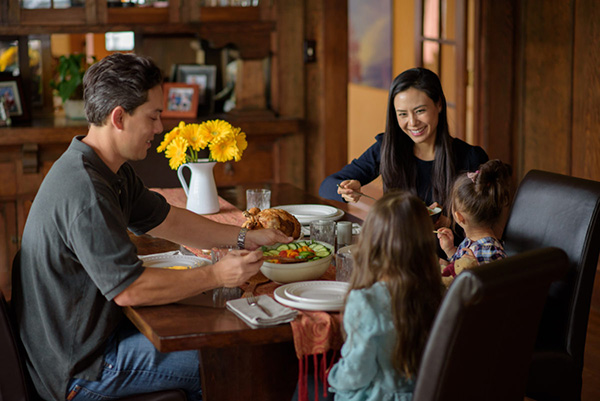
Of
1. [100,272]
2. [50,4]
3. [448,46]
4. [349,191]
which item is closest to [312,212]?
[349,191]

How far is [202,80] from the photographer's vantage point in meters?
4.46

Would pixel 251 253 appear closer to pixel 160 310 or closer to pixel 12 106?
pixel 160 310

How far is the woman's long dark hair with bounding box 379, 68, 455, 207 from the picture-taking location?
2648 millimetres

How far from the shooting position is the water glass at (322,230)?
86.7 inches

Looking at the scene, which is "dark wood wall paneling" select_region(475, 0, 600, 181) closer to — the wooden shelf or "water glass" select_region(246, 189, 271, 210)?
the wooden shelf

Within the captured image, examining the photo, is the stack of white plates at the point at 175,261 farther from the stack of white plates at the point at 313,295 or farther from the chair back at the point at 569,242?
the chair back at the point at 569,242

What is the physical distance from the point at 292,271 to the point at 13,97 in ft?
9.47

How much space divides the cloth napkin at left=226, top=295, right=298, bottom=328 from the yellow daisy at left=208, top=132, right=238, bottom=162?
3.03 feet

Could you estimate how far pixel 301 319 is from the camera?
5.34 feet

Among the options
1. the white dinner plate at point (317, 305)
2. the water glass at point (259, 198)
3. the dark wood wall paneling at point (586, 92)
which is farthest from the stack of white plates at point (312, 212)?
the dark wood wall paneling at point (586, 92)

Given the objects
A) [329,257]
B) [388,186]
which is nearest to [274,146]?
[388,186]

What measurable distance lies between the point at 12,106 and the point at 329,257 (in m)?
2.86

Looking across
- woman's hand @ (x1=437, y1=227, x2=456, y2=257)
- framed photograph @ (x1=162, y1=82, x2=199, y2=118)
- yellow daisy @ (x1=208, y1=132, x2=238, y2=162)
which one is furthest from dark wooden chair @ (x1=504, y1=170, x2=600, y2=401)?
framed photograph @ (x1=162, y1=82, x2=199, y2=118)

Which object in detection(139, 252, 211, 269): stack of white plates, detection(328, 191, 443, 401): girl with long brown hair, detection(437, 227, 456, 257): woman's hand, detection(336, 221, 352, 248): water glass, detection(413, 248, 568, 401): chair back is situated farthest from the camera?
detection(336, 221, 352, 248): water glass
